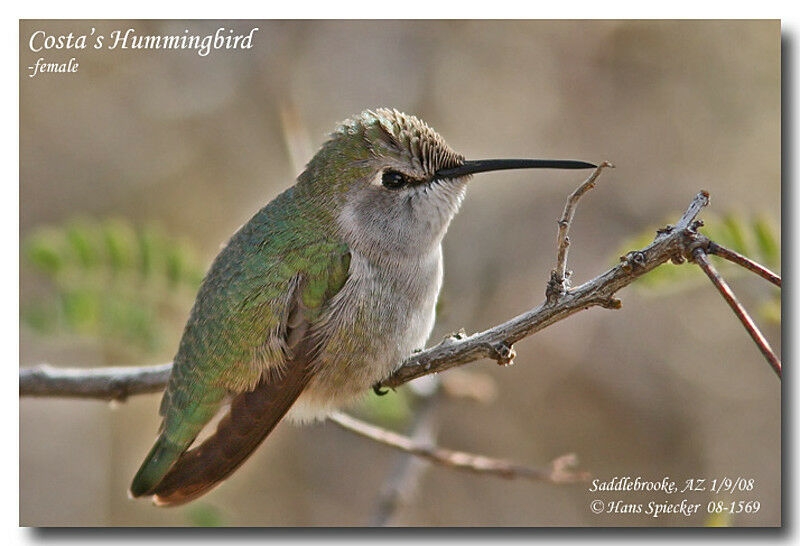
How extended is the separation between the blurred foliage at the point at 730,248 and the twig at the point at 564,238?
76 cm

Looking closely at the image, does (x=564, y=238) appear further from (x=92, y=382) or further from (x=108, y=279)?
(x=108, y=279)

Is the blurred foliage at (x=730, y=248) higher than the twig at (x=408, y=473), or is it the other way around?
the blurred foliage at (x=730, y=248)

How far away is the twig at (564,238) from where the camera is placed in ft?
6.82

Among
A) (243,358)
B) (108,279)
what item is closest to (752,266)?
(243,358)

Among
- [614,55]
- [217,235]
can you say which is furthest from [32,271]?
[614,55]

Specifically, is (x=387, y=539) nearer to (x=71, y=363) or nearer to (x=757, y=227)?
(x=757, y=227)

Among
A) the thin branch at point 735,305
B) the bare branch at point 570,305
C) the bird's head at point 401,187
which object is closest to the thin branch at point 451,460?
the bare branch at point 570,305

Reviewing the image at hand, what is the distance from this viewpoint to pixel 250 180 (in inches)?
198

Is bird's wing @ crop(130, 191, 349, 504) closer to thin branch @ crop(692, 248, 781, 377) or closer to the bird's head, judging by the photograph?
the bird's head

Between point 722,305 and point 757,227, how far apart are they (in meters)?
1.01

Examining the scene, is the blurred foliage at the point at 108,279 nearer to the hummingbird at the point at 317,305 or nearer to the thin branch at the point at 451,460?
the hummingbird at the point at 317,305

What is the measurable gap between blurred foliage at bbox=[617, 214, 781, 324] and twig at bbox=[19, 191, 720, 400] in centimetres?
76

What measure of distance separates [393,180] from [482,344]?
838 millimetres

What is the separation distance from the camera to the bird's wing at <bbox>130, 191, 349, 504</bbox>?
2906mm
